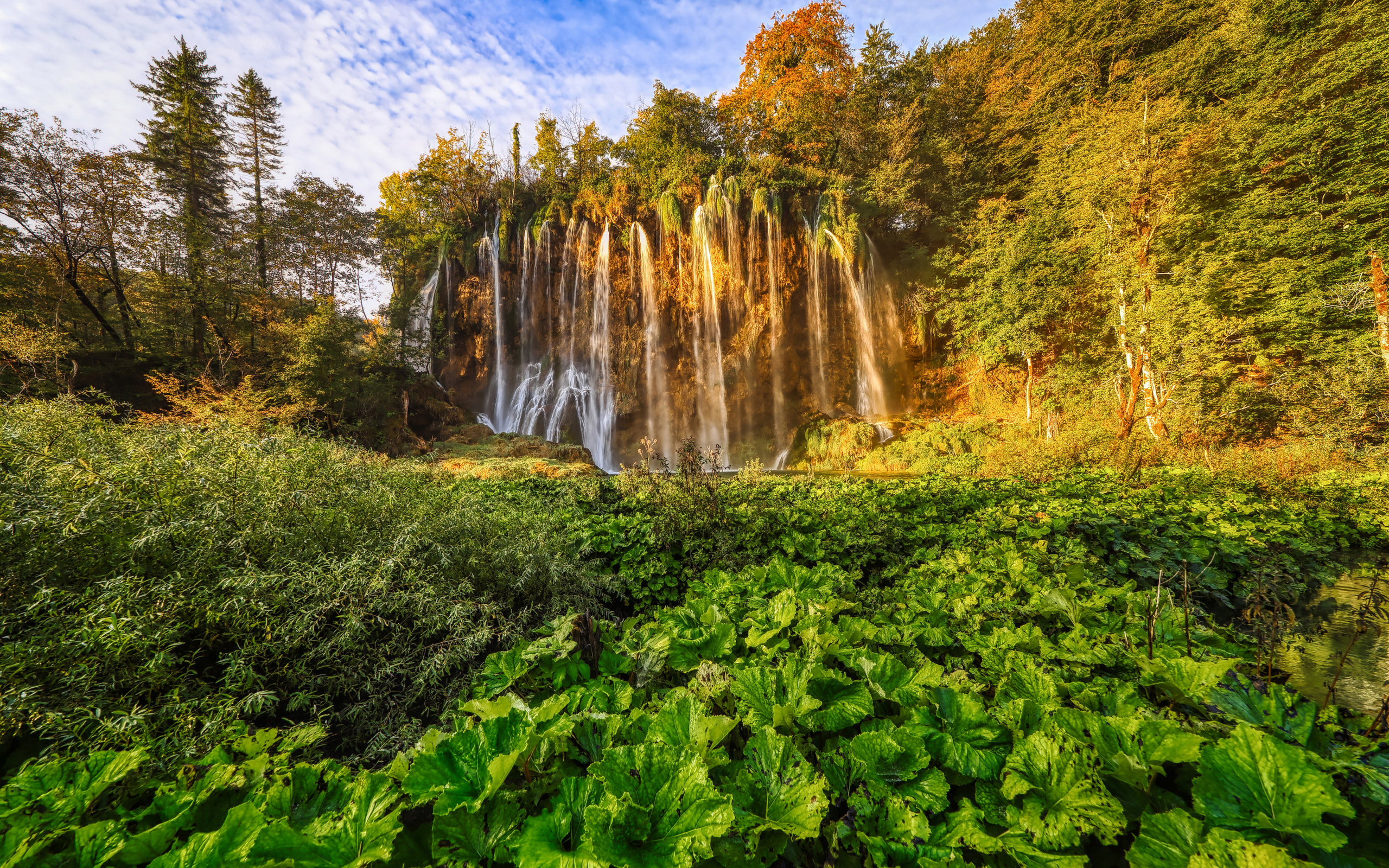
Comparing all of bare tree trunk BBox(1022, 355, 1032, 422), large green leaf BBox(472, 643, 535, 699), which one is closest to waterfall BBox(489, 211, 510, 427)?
bare tree trunk BBox(1022, 355, 1032, 422)

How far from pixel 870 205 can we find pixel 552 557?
20.7 m

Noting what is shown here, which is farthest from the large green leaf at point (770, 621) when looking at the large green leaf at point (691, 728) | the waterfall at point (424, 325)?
the waterfall at point (424, 325)

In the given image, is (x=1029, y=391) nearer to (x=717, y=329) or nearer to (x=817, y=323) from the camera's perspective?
(x=817, y=323)

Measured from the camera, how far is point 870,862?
77cm

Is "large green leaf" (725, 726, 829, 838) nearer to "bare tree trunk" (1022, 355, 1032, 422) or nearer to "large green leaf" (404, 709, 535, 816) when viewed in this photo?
"large green leaf" (404, 709, 535, 816)

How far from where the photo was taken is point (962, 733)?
3.13 feet

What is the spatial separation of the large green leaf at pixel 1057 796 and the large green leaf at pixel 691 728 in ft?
1.71

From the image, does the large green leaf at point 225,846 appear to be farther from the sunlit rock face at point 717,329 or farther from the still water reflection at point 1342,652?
the sunlit rock face at point 717,329

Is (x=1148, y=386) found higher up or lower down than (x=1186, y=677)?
higher up

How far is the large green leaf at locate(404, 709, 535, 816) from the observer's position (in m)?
0.76

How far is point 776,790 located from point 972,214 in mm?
21889

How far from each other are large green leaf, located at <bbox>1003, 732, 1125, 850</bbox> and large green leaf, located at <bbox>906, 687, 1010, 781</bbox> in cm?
4

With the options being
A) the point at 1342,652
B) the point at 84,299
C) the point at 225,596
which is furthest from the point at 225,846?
the point at 84,299

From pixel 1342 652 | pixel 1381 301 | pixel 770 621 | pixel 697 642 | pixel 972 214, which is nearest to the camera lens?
pixel 697 642
